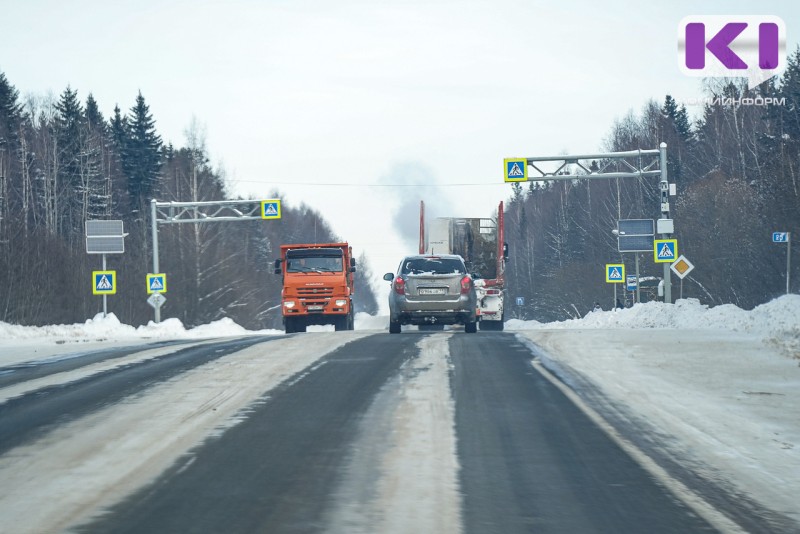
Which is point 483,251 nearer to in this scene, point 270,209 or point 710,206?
point 270,209

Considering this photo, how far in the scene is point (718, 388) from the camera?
464 inches

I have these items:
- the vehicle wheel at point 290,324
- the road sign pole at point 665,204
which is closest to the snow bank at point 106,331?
the vehicle wheel at point 290,324

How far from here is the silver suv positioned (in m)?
23.2

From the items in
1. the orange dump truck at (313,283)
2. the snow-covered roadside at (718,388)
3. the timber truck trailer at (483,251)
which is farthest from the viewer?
the timber truck trailer at (483,251)

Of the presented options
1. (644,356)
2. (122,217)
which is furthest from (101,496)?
(122,217)

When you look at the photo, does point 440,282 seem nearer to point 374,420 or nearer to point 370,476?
point 374,420

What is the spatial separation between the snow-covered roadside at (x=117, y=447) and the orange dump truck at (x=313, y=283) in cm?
1745

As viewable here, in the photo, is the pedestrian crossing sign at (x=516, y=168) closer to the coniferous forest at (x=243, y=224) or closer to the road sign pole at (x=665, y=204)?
the road sign pole at (x=665, y=204)

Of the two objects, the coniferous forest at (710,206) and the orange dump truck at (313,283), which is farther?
the coniferous forest at (710,206)

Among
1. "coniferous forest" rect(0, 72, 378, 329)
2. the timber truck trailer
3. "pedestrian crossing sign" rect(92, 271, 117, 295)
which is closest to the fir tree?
"coniferous forest" rect(0, 72, 378, 329)

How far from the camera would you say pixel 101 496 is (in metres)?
6.41

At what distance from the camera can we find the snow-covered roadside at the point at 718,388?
7367mm

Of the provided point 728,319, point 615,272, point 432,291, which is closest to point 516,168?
point 615,272

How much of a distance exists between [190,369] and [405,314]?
10.1m
